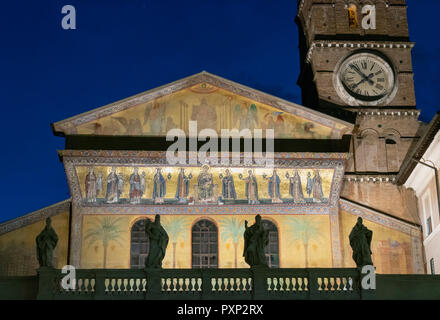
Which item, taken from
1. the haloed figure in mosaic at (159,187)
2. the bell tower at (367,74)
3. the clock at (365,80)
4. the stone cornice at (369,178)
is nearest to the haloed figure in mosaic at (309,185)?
the stone cornice at (369,178)

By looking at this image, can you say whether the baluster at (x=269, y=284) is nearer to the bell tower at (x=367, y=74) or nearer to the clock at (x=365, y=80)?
the bell tower at (x=367, y=74)

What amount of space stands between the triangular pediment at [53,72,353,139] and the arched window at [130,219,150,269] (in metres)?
3.39

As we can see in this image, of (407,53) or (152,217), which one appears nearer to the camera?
(152,217)

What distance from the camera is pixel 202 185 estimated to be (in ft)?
105

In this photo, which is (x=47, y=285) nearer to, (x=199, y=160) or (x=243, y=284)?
(x=243, y=284)

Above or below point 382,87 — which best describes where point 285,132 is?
below

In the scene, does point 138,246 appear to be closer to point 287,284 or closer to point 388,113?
point 287,284

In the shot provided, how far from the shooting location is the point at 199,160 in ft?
105

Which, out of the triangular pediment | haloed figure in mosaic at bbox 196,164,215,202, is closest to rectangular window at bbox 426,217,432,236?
the triangular pediment

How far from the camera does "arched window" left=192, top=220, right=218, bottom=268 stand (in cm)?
3159

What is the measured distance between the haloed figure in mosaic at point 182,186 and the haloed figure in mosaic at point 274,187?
2788 mm

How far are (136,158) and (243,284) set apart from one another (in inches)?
331

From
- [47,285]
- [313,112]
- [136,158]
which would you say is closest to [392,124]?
[313,112]

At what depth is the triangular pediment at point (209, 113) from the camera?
32562mm
